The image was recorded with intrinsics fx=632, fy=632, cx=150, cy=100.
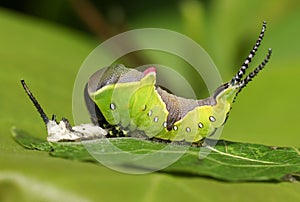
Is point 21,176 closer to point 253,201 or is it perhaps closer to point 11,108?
point 253,201

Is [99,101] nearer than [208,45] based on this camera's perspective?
Yes

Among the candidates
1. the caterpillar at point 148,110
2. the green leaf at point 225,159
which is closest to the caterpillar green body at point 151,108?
the caterpillar at point 148,110

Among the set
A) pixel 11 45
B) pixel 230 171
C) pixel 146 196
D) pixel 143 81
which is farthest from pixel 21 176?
pixel 11 45

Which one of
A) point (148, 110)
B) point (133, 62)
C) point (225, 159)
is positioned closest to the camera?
point (225, 159)

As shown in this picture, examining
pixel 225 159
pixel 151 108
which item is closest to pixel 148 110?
pixel 151 108

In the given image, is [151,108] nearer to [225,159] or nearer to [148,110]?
[148,110]

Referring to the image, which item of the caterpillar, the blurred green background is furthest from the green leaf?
the caterpillar

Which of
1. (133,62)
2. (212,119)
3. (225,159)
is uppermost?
(133,62)
